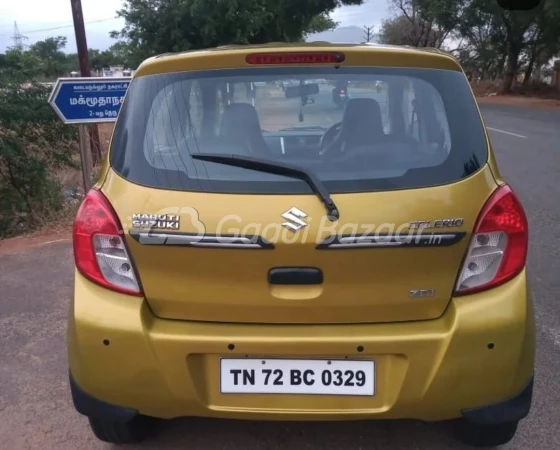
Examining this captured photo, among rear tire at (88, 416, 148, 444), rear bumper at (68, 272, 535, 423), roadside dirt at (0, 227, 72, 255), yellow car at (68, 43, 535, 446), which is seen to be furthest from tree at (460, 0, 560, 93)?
rear tire at (88, 416, 148, 444)

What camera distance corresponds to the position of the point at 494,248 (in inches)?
102

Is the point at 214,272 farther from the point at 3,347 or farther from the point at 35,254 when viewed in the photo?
the point at 35,254

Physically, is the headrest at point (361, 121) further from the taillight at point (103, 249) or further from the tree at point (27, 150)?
the tree at point (27, 150)

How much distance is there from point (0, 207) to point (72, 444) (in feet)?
24.1

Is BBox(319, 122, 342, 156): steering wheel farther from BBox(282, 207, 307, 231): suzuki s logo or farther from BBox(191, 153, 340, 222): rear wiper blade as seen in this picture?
BBox(282, 207, 307, 231): suzuki s logo

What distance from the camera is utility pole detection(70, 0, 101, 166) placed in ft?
35.4

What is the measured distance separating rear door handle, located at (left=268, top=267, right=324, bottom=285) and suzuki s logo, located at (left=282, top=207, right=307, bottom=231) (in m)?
0.15

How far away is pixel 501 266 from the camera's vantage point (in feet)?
8.55

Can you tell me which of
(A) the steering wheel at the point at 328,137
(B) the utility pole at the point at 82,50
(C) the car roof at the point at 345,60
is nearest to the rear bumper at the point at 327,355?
(A) the steering wheel at the point at 328,137

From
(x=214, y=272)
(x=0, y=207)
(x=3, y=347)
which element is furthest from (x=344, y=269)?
(x=0, y=207)

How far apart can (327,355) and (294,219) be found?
1.64 ft

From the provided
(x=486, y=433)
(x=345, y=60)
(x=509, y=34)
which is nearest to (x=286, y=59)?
(x=345, y=60)

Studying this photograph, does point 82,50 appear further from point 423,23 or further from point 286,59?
point 423,23

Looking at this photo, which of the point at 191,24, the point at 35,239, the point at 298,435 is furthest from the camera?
the point at 191,24
